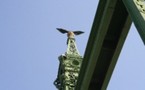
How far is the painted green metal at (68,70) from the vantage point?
659 inches

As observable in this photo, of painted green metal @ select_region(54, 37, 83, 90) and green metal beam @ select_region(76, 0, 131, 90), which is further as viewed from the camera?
painted green metal @ select_region(54, 37, 83, 90)

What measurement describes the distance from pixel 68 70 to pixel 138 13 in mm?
8076

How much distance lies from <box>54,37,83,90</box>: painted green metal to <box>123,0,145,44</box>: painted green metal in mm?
7016

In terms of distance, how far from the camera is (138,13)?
955 centimetres

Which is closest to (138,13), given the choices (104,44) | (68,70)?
(104,44)

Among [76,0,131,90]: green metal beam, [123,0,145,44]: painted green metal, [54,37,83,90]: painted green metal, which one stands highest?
[123,0,145,44]: painted green metal

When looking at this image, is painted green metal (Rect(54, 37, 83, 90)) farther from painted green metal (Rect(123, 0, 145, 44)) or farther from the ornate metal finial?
painted green metal (Rect(123, 0, 145, 44))

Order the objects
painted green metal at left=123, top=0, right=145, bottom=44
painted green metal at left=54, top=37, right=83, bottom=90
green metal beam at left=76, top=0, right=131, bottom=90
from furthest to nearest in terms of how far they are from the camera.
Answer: painted green metal at left=54, top=37, right=83, bottom=90, green metal beam at left=76, top=0, right=131, bottom=90, painted green metal at left=123, top=0, right=145, bottom=44

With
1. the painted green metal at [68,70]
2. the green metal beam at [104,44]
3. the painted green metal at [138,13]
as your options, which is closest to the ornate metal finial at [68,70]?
the painted green metal at [68,70]

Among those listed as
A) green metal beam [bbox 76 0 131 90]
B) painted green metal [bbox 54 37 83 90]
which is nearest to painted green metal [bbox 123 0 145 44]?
green metal beam [bbox 76 0 131 90]

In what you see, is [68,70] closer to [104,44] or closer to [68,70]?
[68,70]

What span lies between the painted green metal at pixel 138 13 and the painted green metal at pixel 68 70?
702cm

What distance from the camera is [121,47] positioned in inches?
517

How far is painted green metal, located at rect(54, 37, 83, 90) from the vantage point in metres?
16.7
